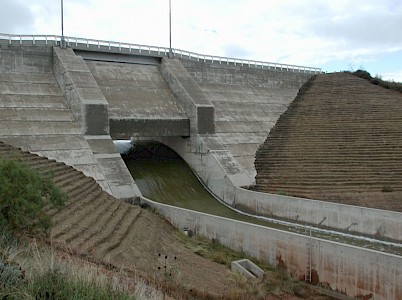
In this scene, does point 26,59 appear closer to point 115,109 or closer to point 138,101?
point 115,109

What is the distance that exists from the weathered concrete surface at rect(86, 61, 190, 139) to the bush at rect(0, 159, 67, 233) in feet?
51.0

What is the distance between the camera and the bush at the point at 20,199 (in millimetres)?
8781

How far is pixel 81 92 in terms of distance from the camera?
79.0 feet

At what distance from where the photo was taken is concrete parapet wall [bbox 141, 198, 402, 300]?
12.6m

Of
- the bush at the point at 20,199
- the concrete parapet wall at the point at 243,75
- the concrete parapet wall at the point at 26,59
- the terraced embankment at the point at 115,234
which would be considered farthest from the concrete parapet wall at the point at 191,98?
the bush at the point at 20,199

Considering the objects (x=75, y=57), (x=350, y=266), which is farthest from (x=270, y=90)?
(x=350, y=266)

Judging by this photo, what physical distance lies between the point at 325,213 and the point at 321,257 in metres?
5.90

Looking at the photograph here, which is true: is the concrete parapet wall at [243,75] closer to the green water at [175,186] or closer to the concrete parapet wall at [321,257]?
the green water at [175,186]

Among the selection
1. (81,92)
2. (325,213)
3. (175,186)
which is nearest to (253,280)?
(325,213)

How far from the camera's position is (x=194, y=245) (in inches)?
682

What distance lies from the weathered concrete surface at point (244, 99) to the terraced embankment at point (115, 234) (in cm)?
971

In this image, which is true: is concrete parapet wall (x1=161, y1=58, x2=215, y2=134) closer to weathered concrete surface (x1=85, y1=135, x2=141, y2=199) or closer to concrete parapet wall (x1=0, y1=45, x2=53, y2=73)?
weathered concrete surface (x1=85, y1=135, x2=141, y2=199)

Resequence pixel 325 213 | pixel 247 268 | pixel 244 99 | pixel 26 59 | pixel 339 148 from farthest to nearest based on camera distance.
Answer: pixel 244 99
pixel 339 148
pixel 26 59
pixel 325 213
pixel 247 268

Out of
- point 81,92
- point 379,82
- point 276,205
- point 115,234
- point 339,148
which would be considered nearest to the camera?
point 115,234
